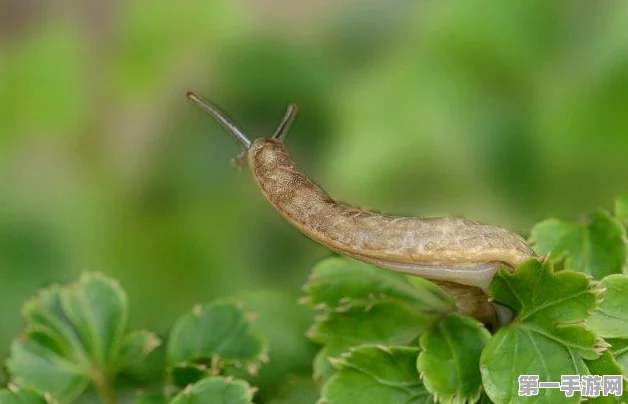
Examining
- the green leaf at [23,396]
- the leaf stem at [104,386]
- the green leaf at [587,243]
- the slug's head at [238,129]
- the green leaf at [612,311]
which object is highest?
the slug's head at [238,129]

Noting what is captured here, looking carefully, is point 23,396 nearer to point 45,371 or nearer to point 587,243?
point 45,371

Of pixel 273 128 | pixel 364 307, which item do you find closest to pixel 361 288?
pixel 364 307

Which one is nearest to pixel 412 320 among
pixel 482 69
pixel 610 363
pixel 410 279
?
pixel 410 279

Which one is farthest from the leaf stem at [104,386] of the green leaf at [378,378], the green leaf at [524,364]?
the green leaf at [524,364]

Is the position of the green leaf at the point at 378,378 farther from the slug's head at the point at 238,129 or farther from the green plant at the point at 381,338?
the slug's head at the point at 238,129

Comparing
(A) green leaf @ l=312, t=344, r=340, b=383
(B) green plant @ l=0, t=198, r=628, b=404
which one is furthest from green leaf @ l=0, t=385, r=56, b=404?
Result: (A) green leaf @ l=312, t=344, r=340, b=383

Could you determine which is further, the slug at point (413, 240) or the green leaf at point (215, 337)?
the green leaf at point (215, 337)

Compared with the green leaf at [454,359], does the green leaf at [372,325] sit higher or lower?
higher
